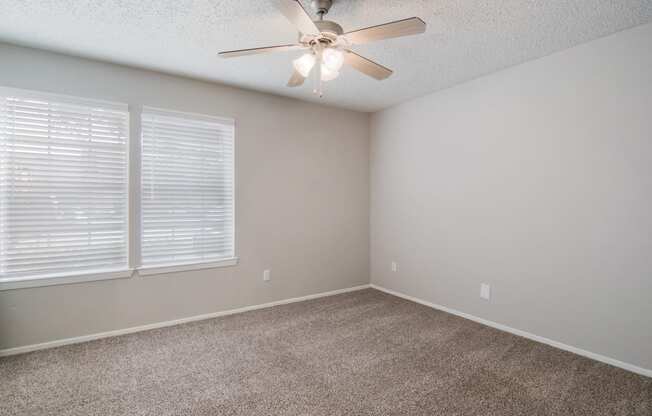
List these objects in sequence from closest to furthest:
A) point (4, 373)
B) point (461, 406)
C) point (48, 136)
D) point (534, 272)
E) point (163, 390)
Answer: point (461, 406), point (163, 390), point (4, 373), point (48, 136), point (534, 272)

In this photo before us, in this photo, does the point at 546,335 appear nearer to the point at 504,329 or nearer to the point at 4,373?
the point at 504,329

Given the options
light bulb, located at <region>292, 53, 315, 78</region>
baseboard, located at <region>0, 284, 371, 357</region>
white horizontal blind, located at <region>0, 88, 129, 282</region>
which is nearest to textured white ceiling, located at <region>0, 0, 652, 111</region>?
light bulb, located at <region>292, 53, 315, 78</region>

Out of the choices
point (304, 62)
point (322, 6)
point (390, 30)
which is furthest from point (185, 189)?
point (390, 30)

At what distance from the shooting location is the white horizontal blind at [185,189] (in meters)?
3.22

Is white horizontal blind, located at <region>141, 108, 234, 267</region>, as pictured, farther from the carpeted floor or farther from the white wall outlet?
the white wall outlet

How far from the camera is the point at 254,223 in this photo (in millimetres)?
3814

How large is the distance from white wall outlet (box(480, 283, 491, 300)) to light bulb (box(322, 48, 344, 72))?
255 centimetres

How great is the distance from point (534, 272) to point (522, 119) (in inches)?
53.4

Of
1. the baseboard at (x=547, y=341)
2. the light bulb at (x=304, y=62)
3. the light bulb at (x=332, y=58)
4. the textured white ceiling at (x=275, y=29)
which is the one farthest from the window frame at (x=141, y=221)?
the baseboard at (x=547, y=341)

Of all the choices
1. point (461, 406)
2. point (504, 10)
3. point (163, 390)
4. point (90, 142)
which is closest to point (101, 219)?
point (90, 142)

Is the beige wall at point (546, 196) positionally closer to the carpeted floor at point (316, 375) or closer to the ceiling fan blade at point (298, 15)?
the carpeted floor at point (316, 375)

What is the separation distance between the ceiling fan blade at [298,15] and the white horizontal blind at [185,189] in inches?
78.3

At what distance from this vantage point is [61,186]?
2824mm

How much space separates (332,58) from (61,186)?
8.08 ft
